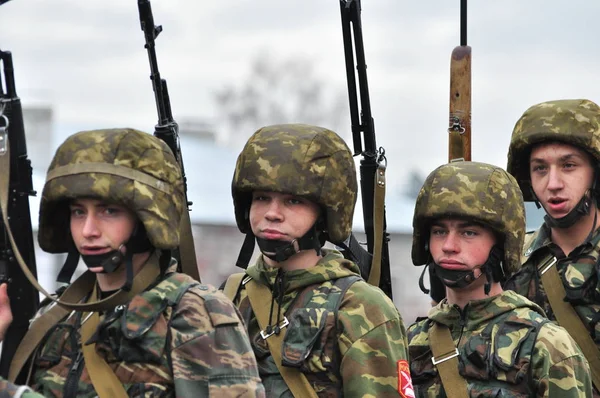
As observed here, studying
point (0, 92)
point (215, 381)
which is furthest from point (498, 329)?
point (0, 92)

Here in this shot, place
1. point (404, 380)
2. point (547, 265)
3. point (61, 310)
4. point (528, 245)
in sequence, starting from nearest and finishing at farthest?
point (61, 310) → point (404, 380) → point (547, 265) → point (528, 245)

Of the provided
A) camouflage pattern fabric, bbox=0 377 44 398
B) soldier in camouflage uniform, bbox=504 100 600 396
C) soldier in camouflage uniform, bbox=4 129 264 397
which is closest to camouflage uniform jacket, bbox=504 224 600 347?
soldier in camouflage uniform, bbox=504 100 600 396

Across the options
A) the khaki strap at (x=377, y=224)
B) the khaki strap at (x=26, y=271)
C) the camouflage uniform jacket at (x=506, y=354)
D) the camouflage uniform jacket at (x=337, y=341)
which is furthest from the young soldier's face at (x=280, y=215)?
the khaki strap at (x=377, y=224)

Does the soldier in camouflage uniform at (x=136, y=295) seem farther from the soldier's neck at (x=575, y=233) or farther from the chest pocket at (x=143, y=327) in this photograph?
the soldier's neck at (x=575, y=233)

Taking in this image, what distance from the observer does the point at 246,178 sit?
7.46 meters

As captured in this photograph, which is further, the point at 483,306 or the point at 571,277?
the point at 571,277

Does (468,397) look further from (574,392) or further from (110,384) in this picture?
(110,384)

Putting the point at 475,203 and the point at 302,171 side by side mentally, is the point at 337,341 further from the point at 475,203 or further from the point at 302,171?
the point at 475,203

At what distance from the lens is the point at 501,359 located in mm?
7371

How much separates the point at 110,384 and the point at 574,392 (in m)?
2.48

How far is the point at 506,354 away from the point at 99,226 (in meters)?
2.37

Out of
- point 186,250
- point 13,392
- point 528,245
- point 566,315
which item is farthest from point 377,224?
point 13,392

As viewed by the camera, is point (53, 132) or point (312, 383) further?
point (53, 132)

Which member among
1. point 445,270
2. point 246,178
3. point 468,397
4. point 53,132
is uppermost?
point 246,178
